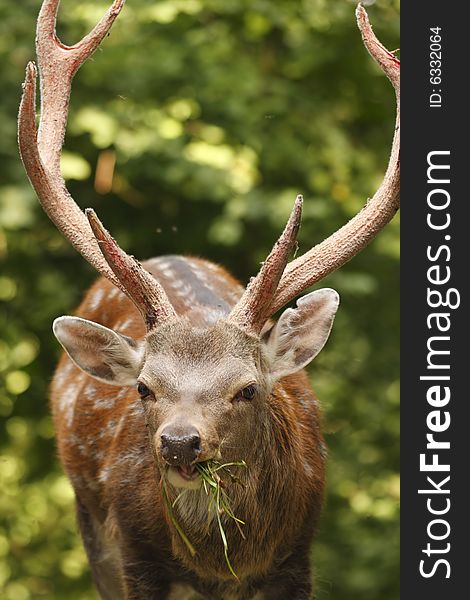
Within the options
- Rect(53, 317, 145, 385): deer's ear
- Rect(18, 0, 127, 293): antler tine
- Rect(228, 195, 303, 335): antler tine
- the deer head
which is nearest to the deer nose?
the deer head

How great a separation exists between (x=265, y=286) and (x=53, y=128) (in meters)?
1.53

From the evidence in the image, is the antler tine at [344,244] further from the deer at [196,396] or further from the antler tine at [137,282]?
the antler tine at [137,282]

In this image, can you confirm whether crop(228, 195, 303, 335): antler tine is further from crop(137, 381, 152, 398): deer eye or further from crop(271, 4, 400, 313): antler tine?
crop(137, 381, 152, 398): deer eye

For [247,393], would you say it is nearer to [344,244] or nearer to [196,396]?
[196,396]

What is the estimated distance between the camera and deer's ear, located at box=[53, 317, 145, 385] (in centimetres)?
536

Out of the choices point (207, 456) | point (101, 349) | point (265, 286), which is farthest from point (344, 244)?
point (207, 456)

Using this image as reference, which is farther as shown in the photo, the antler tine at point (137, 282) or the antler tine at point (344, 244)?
the antler tine at point (344, 244)

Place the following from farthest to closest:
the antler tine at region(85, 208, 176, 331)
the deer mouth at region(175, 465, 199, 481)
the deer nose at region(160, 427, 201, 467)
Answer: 1. the antler tine at region(85, 208, 176, 331)
2. the deer mouth at region(175, 465, 199, 481)
3. the deer nose at region(160, 427, 201, 467)

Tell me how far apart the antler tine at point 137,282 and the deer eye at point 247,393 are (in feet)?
1.51

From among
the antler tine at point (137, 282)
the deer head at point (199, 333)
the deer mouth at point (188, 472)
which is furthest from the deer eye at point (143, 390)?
the deer mouth at point (188, 472)

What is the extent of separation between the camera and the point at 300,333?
5.34 metres

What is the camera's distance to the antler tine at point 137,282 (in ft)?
17.0

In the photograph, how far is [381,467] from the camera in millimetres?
9422

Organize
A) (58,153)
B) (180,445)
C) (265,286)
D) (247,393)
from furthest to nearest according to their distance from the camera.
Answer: (58,153) < (265,286) < (247,393) < (180,445)
